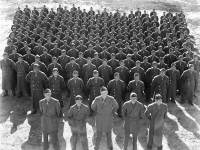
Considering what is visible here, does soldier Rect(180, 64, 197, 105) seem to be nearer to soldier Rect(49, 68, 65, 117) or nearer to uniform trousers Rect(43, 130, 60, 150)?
soldier Rect(49, 68, 65, 117)

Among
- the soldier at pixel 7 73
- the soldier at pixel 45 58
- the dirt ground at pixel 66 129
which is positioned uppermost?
the soldier at pixel 45 58

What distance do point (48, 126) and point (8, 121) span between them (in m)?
2.24

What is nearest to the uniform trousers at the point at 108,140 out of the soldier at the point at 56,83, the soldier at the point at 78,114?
the soldier at the point at 78,114

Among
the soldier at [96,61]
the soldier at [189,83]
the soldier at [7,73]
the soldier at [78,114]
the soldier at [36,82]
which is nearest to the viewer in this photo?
the soldier at [78,114]

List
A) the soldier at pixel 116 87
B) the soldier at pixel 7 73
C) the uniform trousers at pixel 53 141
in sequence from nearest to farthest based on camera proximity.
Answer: the uniform trousers at pixel 53 141 → the soldier at pixel 116 87 → the soldier at pixel 7 73

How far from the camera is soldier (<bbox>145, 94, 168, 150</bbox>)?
730 centimetres

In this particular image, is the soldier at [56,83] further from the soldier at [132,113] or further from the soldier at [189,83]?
the soldier at [189,83]

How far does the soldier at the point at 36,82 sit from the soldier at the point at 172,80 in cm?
389

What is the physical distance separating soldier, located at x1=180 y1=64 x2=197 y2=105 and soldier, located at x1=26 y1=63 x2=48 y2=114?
4371 millimetres

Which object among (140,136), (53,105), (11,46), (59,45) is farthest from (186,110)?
(11,46)

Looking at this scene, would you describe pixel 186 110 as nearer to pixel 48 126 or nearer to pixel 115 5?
pixel 48 126

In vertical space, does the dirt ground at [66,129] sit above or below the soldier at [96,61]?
below

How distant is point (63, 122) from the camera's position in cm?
913

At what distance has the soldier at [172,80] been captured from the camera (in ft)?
33.4
